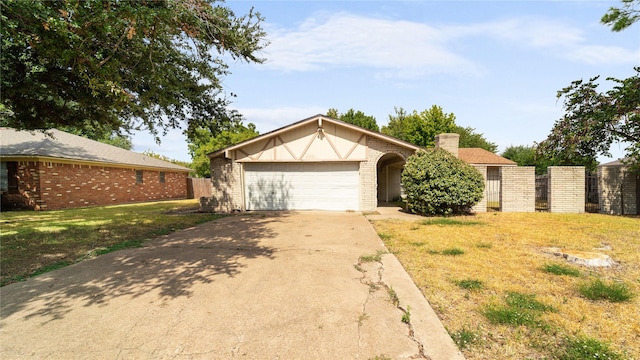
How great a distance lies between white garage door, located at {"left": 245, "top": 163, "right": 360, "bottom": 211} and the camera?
13477 millimetres

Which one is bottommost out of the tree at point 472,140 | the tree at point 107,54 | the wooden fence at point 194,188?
the wooden fence at point 194,188

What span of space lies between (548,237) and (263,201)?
1101 cm

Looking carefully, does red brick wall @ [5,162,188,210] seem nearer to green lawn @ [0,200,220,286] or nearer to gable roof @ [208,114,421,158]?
green lawn @ [0,200,220,286]

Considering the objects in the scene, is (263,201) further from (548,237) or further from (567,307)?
(567,307)

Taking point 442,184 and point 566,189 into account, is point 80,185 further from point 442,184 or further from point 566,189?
point 566,189

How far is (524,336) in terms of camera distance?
9.32ft

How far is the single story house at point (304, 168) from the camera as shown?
43.2 ft

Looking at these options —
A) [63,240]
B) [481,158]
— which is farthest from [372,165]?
[481,158]

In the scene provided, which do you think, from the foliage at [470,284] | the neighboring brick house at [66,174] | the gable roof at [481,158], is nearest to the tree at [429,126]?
the gable roof at [481,158]

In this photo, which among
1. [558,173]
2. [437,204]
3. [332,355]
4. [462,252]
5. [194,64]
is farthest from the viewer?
[558,173]

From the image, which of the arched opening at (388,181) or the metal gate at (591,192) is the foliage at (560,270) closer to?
the metal gate at (591,192)

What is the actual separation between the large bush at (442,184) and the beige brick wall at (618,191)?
19.5 ft

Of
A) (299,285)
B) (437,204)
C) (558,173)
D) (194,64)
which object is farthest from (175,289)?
(558,173)

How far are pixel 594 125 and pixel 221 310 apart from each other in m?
16.2
